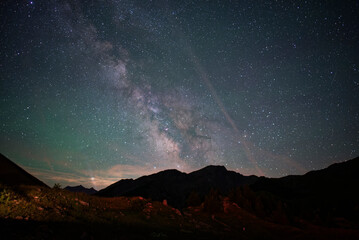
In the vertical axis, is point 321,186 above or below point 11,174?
above

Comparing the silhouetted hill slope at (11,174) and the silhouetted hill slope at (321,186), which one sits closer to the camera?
the silhouetted hill slope at (11,174)

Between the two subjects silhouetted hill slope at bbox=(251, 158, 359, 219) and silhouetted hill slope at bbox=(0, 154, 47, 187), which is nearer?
silhouetted hill slope at bbox=(0, 154, 47, 187)

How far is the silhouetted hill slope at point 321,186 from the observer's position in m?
113

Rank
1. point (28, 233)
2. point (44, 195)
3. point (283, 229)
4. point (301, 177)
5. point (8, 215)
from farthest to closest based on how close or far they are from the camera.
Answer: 1. point (301, 177)
2. point (283, 229)
3. point (44, 195)
4. point (8, 215)
5. point (28, 233)

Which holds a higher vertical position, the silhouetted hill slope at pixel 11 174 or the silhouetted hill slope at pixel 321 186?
the silhouetted hill slope at pixel 321 186

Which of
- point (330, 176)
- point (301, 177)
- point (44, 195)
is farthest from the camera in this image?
point (301, 177)

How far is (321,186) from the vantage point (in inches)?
6176

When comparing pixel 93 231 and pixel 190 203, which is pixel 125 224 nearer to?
pixel 93 231

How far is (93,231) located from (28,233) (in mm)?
3841

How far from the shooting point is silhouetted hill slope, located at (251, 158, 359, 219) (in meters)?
113

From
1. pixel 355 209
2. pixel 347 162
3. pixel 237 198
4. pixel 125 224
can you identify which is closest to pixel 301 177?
pixel 347 162

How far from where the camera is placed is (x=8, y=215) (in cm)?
868

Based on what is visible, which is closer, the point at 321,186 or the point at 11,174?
the point at 11,174

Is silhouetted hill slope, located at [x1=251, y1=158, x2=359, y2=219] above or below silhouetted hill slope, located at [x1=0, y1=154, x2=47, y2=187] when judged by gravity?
above
